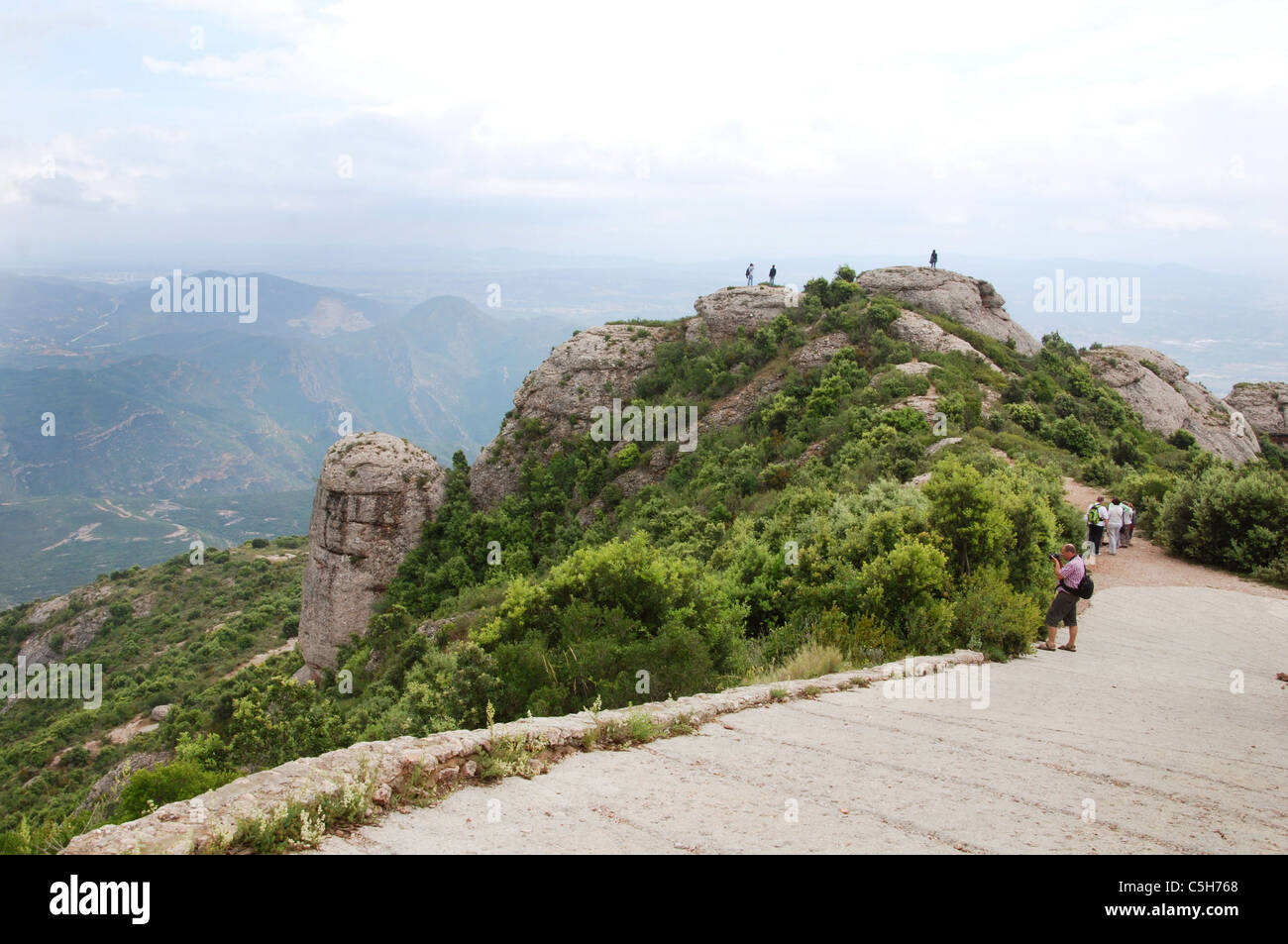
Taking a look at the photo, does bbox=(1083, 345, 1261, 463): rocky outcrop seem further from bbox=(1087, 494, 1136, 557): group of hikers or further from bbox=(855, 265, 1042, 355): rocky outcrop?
bbox=(1087, 494, 1136, 557): group of hikers

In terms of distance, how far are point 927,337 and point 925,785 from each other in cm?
3097

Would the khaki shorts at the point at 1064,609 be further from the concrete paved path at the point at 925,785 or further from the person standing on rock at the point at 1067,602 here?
the concrete paved path at the point at 925,785

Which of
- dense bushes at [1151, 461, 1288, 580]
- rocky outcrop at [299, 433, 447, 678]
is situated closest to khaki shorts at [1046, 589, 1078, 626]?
dense bushes at [1151, 461, 1288, 580]

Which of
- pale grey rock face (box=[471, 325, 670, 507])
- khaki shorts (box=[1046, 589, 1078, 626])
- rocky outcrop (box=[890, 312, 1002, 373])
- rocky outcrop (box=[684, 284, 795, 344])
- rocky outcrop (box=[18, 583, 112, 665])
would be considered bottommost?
rocky outcrop (box=[18, 583, 112, 665])

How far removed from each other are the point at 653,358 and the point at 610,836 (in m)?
35.0

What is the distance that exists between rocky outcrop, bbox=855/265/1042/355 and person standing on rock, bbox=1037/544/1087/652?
30.0 meters

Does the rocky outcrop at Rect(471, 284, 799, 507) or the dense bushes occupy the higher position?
the rocky outcrop at Rect(471, 284, 799, 507)

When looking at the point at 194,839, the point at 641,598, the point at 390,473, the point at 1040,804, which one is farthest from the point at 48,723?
the point at 1040,804

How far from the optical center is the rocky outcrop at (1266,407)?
41.7 m

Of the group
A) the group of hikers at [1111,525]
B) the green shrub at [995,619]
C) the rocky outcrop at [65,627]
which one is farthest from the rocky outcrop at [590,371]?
the rocky outcrop at [65,627]

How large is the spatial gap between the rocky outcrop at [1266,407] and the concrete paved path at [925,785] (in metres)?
42.0

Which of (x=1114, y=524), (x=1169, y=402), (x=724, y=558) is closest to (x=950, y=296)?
(x=1169, y=402)

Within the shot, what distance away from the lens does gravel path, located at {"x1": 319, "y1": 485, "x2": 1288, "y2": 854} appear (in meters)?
5.29

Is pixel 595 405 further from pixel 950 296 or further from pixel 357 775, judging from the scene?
pixel 357 775
